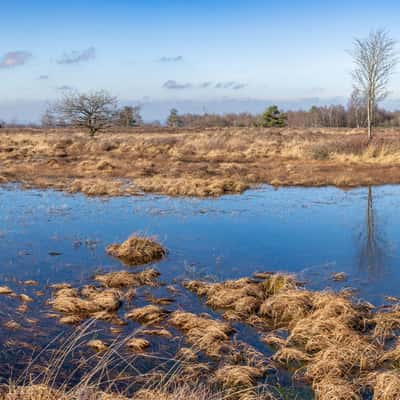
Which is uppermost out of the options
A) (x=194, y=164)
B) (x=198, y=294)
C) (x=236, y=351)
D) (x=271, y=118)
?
(x=271, y=118)

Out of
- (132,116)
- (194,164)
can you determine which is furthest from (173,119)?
(194,164)

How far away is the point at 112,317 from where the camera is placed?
22.6 feet

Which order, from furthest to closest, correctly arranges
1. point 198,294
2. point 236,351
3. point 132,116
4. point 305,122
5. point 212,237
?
point 305,122 → point 132,116 → point 212,237 → point 198,294 → point 236,351

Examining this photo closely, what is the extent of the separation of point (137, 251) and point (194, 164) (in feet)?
47.8

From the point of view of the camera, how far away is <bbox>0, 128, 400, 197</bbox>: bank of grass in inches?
736

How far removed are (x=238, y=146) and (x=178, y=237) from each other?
1825cm

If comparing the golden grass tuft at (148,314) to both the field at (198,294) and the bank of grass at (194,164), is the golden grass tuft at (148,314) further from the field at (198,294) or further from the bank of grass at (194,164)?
the bank of grass at (194,164)

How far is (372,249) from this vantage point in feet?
33.2

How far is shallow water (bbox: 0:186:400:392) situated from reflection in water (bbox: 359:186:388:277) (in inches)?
0.8

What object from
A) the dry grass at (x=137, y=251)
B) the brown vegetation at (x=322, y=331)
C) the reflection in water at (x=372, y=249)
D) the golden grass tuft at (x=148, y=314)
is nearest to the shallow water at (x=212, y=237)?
the reflection in water at (x=372, y=249)

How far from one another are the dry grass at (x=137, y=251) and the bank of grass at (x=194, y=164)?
23.8ft

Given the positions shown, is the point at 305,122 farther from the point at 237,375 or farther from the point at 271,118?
the point at 237,375

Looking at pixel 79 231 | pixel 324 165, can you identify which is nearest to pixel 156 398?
pixel 79 231

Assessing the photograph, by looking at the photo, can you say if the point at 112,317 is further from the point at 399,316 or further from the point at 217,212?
the point at 217,212
